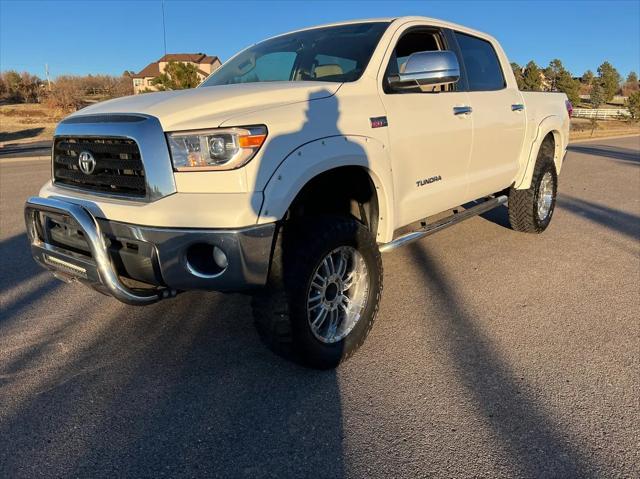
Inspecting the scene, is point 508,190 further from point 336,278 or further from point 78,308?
point 78,308

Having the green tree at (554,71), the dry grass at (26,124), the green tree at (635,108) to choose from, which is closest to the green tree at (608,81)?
the green tree at (554,71)

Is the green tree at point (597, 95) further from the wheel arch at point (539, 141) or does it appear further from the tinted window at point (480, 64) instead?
the tinted window at point (480, 64)

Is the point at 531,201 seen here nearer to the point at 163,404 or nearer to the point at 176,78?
the point at 163,404

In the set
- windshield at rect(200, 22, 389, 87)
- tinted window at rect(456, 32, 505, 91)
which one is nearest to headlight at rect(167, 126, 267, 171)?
windshield at rect(200, 22, 389, 87)

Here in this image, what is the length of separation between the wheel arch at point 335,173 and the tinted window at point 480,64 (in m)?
1.79

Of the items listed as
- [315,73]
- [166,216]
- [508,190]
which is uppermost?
[315,73]

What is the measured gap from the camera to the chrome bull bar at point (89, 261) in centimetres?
262

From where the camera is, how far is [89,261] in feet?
8.89

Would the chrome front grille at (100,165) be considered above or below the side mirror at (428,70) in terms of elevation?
below

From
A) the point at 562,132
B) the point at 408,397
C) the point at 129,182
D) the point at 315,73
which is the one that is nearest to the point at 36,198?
the point at 129,182

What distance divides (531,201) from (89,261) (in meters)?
4.55

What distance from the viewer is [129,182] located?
2.67 metres

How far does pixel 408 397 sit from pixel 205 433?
3.50ft

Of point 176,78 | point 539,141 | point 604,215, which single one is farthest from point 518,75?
point 176,78
